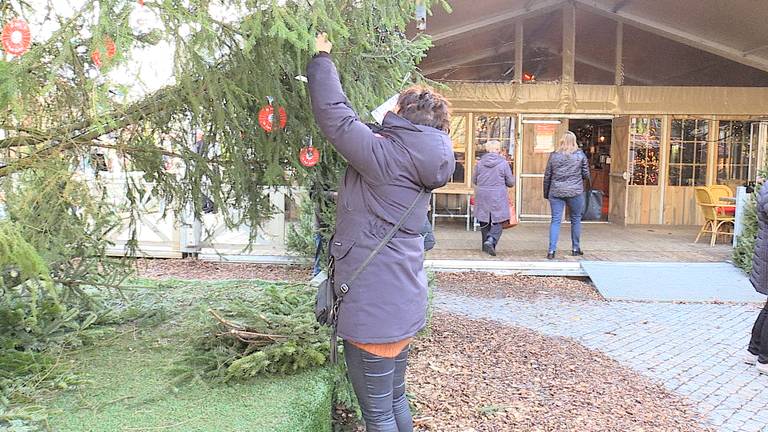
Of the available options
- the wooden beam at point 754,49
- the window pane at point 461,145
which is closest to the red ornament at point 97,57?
the window pane at point 461,145

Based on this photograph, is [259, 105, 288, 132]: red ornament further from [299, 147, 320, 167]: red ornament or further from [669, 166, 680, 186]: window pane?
[669, 166, 680, 186]: window pane

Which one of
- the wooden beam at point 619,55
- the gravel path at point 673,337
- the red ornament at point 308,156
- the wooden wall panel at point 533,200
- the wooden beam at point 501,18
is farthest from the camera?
the wooden wall panel at point 533,200

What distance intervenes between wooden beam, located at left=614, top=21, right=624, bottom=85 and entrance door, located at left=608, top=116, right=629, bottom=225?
789 millimetres

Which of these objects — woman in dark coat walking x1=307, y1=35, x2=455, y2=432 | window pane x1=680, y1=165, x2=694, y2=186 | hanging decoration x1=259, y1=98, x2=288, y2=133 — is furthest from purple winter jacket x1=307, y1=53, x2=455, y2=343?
window pane x1=680, y1=165, x2=694, y2=186

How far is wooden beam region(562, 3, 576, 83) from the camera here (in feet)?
40.3

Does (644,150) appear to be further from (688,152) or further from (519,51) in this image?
(519,51)

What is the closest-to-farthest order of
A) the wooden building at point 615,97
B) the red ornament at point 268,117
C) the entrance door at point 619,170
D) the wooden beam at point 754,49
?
the red ornament at point 268,117 < the wooden beam at point 754,49 < the wooden building at point 615,97 < the entrance door at point 619,170

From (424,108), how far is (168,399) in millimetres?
1960

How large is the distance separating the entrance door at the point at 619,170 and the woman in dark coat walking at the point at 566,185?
14.0ft

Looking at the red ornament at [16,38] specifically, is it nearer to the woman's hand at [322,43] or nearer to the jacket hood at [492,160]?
the woman's hand at [322,43]

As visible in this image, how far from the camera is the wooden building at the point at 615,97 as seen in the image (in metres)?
12.2

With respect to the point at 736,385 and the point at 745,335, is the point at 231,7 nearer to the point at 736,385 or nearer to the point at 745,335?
the point at 736,385

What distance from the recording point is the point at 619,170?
13.0 meters

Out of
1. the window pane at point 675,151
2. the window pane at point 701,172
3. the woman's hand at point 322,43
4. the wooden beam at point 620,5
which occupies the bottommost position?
the window pane at point 701,172
